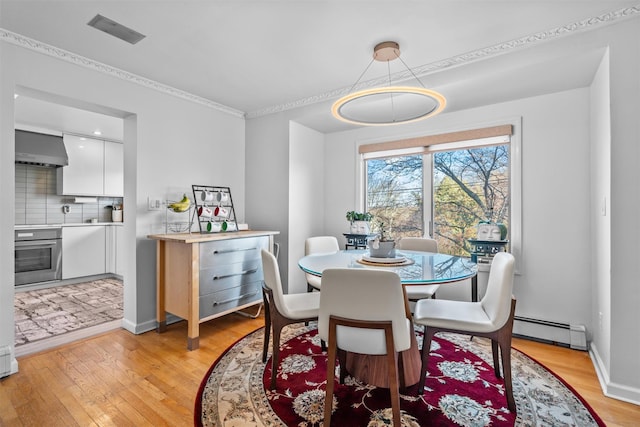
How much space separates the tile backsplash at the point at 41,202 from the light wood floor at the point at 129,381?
3.21 m

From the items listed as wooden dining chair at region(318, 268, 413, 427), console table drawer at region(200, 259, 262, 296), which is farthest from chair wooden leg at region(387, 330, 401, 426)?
console table drawer at region(200, 259, 262, 296)

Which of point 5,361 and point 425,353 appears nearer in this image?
point 425,353

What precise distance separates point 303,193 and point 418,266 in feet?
7.03

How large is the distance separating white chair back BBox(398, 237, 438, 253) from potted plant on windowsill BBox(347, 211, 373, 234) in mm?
607

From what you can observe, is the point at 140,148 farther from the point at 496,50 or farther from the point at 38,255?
the point at 496,50

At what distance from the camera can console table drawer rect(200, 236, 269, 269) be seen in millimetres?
2752

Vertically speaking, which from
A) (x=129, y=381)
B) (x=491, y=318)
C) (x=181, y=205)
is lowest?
(x=129, y=381)

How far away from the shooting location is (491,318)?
183 centimetres

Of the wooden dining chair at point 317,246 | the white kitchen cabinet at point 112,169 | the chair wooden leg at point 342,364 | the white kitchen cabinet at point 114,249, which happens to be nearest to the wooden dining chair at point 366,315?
the chair wooden leg at point 342,364

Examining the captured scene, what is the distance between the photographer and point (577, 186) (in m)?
2.71

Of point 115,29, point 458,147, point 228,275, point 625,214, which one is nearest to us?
point 625,214

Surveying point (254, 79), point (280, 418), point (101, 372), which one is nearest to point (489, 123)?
point (254, 79)

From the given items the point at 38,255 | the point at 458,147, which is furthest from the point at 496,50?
the point at 38,255

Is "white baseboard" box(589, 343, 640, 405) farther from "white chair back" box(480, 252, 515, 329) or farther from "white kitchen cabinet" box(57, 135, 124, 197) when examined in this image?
"white kitchen cabinet" box(57, 135, 124, 197)
